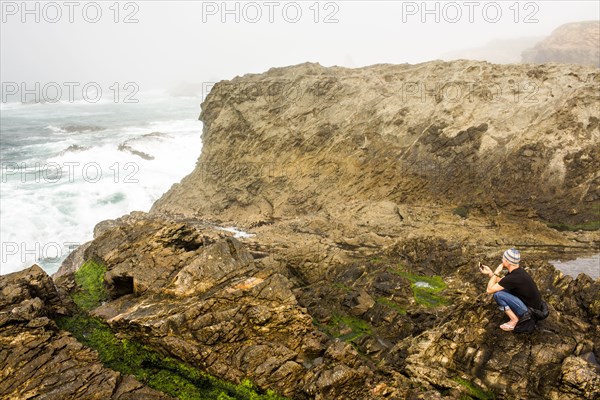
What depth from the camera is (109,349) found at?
32.0 feet

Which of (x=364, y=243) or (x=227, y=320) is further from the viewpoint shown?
(x=364, y=243)

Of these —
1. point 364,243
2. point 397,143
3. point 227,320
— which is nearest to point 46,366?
point 227,320

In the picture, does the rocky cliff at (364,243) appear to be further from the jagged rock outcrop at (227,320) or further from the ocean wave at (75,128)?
the ocean wave at (75,128)

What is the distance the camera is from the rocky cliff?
342 inches

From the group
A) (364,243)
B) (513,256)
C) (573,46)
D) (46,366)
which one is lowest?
(46,366)

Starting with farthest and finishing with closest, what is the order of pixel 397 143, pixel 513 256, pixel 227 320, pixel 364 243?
pixel 397 143 → pixel 364 243 → pixel 227 320 → pixel 513 256

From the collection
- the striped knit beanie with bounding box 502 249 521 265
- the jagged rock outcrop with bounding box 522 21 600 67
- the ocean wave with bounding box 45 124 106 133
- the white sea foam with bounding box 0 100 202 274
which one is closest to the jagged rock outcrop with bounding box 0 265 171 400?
the striped knit beanie with bounding box 502 249 521 265

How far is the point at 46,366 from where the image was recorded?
8.29 metres

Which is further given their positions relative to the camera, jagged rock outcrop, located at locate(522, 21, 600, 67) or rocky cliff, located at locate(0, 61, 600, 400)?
jagged rock outcrop, located at locate(522, 21, 600, 67)

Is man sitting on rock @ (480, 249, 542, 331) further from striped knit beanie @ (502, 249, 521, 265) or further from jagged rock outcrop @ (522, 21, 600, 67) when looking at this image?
jagged rock outcrop @ (522, 21, 600, 67)

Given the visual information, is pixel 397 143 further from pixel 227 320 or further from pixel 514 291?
pixel 227 320

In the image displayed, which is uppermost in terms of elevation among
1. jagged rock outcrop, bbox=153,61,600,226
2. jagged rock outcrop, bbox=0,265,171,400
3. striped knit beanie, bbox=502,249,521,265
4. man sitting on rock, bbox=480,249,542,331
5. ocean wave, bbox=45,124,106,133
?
ocean wave, bbox=45,124,106,133

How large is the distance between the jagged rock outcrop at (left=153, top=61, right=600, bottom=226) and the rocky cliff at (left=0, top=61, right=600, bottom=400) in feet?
0.29

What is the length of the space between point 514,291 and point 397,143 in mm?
16173
